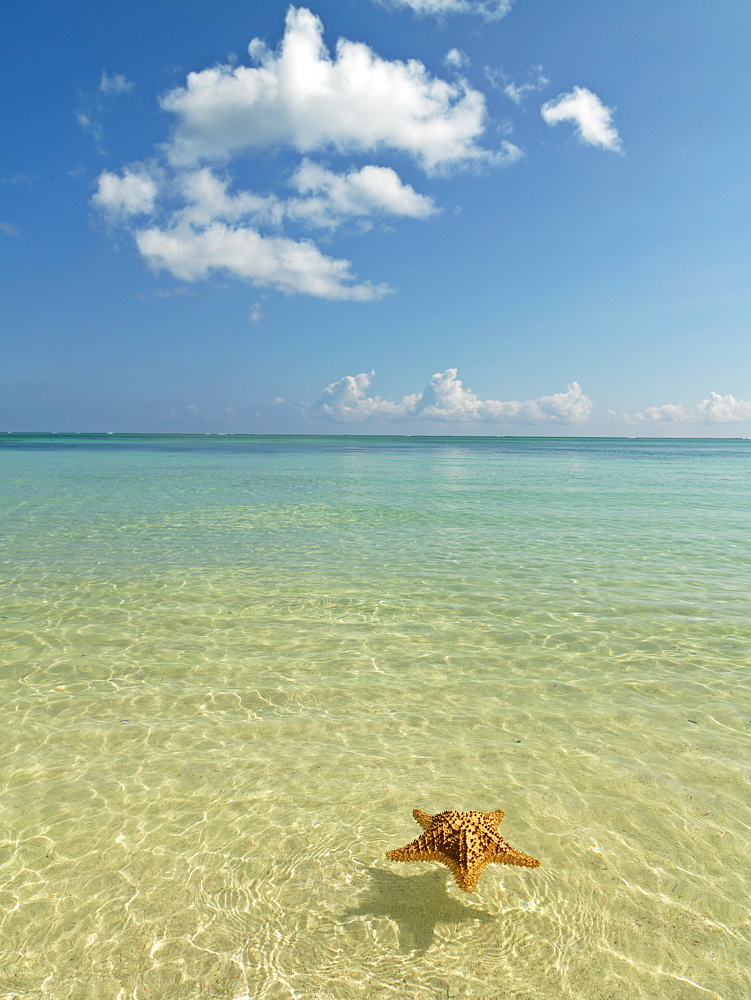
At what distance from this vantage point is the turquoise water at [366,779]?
3.72 m

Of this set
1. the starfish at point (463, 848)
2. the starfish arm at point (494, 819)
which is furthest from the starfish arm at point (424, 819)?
the starfish arm at point (494, 819)

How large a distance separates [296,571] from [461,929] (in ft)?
31.4

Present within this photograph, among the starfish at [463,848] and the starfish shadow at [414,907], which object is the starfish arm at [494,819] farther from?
the starfish shadow at [414,907]

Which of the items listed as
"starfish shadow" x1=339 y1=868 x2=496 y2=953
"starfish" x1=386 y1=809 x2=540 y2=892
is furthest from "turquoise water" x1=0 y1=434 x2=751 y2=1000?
"starfish" x1=386 y1=809 x2=540 y2=892

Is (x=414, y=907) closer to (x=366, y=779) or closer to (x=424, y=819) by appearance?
(x=424, y=819)

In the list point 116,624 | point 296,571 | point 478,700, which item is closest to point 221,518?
point 296,571

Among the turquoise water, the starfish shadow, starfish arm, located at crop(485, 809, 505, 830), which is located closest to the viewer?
the turquoise water

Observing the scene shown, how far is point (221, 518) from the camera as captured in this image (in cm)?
2077

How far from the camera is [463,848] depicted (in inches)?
153

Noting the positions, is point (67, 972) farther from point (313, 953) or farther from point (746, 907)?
point (746, 907)

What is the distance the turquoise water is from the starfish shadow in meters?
0.02

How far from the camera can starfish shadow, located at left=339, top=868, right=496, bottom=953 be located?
390 centimetres

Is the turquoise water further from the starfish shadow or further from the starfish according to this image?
the starfish

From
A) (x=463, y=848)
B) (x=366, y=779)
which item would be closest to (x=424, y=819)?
(x=463, y=848)
